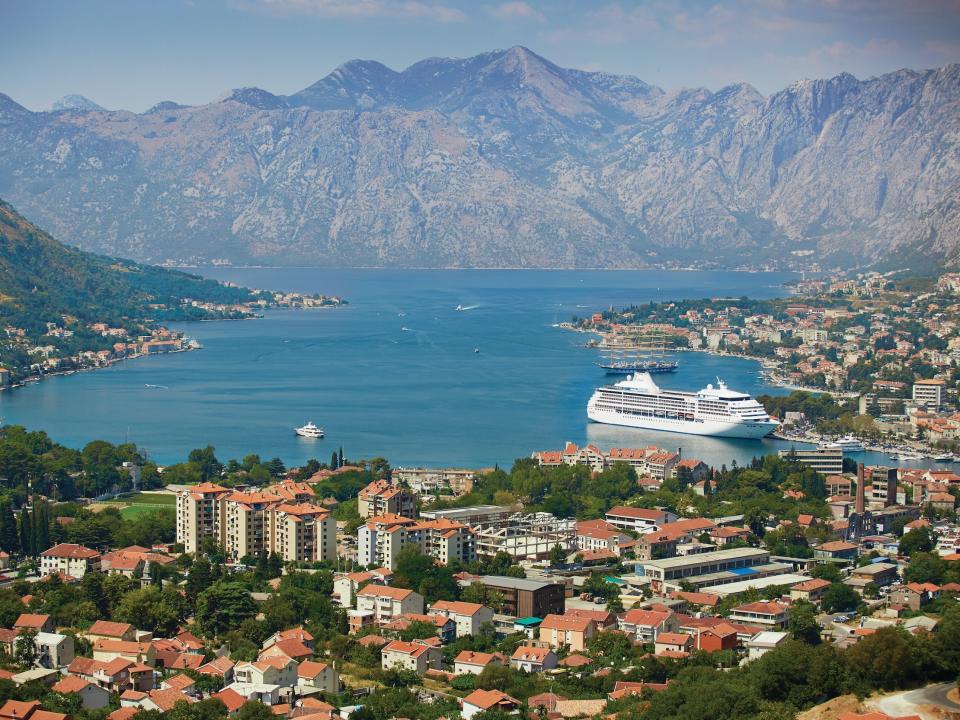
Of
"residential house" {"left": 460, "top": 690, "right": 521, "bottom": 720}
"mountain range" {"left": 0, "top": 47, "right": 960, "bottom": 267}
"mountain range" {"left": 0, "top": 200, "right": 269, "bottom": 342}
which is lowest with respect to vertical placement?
"residential house" {"left": 460, "top": 690, "right": 521, "bottom": 720}

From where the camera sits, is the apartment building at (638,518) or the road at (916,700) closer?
the road at (916,700)

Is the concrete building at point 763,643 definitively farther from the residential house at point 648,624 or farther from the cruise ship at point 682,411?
the cruise ship at point 682,411

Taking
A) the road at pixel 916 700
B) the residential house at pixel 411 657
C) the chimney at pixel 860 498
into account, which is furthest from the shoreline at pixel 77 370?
the road at pixel 916 700

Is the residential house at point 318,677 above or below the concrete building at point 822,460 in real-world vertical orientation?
below

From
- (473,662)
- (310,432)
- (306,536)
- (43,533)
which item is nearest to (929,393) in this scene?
(310,432)

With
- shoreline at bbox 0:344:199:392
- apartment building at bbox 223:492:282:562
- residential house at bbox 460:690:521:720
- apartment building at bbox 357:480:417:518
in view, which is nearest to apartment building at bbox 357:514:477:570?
apartment building at bbox 223:492:282:562

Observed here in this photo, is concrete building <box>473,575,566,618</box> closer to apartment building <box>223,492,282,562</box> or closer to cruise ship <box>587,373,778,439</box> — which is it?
apartment building <box>223,492,282,562</box>

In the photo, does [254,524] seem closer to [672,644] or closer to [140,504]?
[140,504]
